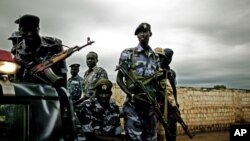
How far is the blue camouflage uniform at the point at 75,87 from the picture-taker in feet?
28.1

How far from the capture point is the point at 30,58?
4.43m

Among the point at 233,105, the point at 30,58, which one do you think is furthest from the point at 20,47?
the point at 233,105

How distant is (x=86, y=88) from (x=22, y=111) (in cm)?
603

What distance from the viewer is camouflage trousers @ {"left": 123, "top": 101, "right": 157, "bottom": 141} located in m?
5.75

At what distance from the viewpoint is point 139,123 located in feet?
18.9

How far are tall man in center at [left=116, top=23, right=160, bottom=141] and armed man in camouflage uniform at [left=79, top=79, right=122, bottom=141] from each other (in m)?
0.19

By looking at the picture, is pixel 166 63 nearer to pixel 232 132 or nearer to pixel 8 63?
pixel 232 132

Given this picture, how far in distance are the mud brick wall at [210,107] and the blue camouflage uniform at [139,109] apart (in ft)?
30.1

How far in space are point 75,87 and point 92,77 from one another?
665 mm

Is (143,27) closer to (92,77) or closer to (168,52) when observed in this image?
(168,52)

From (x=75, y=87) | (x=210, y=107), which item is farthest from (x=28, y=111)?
(x=210, y=107)

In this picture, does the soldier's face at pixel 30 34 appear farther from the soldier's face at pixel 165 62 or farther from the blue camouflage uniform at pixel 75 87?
the blue camouflage uniform at pixel 75 87

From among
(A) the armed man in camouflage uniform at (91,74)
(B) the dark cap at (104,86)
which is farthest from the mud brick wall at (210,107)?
(B) the dark cap at (104,86)

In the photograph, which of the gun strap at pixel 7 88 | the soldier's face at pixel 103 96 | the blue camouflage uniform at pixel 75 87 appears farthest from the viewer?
the blue camouflage uniform at pixel 75 87
